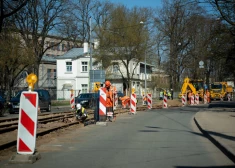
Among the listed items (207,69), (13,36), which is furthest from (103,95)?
(207,69)

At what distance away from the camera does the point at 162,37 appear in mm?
58062

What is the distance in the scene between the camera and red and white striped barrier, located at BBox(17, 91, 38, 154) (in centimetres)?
816

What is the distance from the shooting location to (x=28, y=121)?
8.26m

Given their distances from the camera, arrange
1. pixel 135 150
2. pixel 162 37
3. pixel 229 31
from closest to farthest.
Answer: pixel 135 150 < pixel 229 31 < pixel 162 37

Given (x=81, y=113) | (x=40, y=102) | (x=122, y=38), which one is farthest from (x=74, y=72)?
(x=81, y=113)

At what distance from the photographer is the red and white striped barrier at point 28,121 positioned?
8.16 metres

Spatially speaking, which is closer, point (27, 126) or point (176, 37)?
point (27, 126)

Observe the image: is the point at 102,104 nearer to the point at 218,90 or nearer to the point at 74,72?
the point at 74,72

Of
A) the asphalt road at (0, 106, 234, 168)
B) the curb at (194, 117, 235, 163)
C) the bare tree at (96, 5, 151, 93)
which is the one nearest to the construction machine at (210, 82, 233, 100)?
the bare tree at (96, 5, 151, 93)

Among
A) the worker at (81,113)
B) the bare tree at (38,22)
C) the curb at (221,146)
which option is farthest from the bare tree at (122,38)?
the curb at (221,146)

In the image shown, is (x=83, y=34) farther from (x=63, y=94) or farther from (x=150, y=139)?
(x=150, y=139)

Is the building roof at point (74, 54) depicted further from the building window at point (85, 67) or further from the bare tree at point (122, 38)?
the bare tree at point (122, 38)

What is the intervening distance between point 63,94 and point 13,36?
19.6 m

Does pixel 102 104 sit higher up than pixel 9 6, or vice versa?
pixel 9 6
